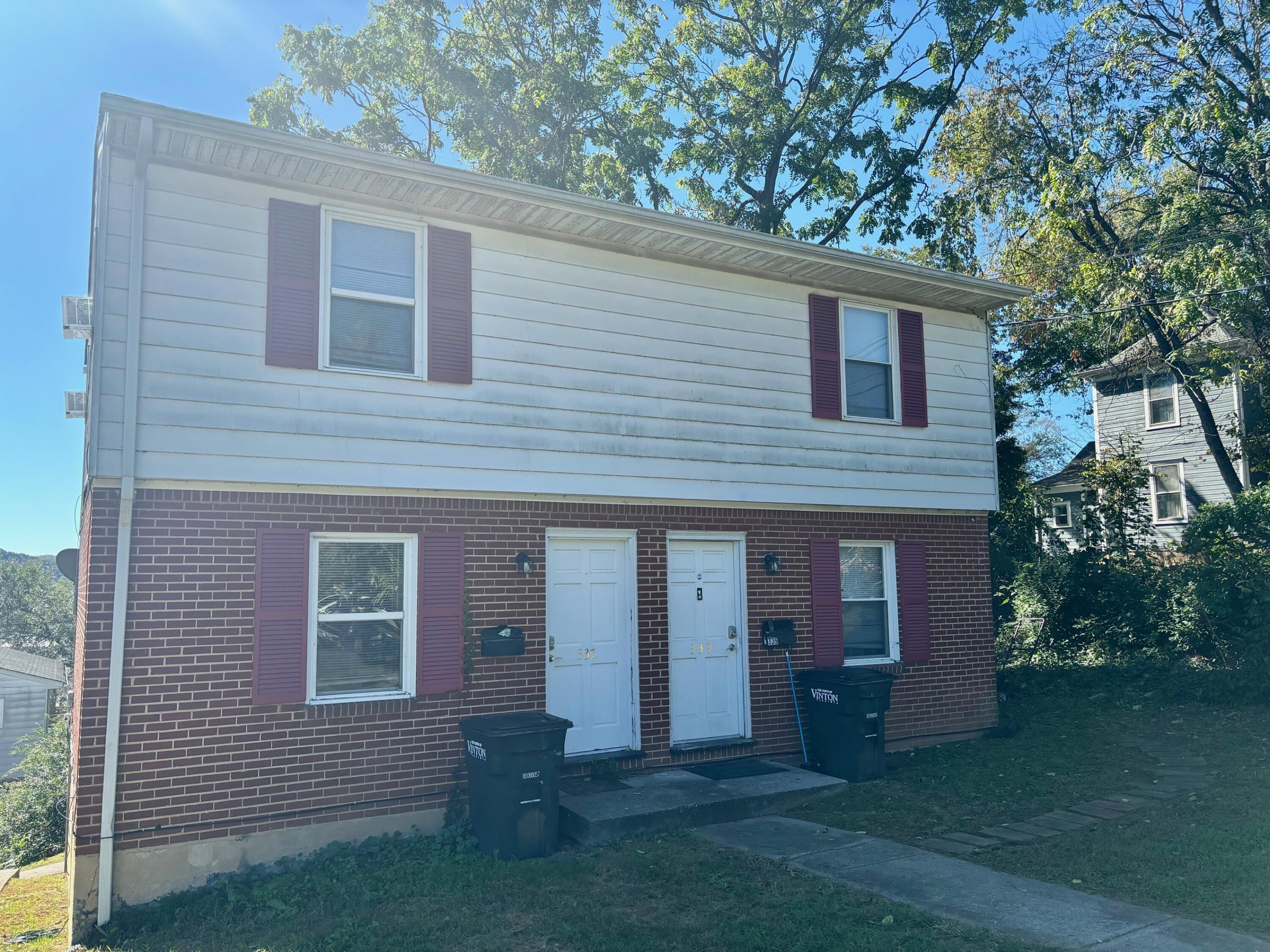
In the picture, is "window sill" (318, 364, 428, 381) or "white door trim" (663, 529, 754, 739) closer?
"window sill" (318, 364, 428, 381)

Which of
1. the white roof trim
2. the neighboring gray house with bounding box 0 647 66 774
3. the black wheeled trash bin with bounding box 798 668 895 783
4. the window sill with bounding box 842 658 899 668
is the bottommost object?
the neighboring gray house with bounding box 0 647 66 774

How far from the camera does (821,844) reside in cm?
675

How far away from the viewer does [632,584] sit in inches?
344

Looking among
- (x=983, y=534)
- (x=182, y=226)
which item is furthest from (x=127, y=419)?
(x=983, y=534)

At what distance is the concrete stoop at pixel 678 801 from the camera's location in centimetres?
690

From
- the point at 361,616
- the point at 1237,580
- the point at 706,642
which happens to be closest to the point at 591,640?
the point at 706,642

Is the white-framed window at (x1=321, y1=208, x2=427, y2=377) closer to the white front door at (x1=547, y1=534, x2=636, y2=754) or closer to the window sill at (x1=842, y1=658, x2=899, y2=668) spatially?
the white front door at (x1=547, y1=534, x2=636, y2=754)

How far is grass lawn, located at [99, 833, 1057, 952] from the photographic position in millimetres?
5078

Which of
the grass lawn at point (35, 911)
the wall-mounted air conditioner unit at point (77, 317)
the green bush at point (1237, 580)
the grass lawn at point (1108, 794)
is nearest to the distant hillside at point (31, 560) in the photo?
the grass lawn at point (35, 911)

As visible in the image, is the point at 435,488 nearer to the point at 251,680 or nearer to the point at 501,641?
the point at 501,641

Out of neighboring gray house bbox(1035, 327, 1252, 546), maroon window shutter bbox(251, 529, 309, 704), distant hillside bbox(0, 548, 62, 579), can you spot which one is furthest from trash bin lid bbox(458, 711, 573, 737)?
distant hillside bbox(0, 548, 62, 579)

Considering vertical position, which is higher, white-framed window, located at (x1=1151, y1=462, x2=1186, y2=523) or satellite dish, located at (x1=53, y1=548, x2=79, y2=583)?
white-framed window, located at (x1=1151, y1=462, x2=1186, y2=523)

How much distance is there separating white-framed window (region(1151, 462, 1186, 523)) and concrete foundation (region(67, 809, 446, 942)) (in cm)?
2269

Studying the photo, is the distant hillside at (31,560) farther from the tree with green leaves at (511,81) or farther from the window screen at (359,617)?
the window screen at (359,617)
